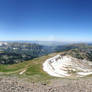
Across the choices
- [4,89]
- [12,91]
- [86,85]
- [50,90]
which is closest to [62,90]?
[50,90]

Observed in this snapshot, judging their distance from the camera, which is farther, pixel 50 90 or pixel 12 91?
pixel 50 90

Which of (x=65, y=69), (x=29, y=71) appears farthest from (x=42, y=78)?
(x=65, y=69)

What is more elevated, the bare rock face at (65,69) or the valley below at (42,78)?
the valley below at (42,78)

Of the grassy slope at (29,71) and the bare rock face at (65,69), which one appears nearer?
the grassy slope at (29,71)

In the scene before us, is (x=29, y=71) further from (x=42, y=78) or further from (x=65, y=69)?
(x=65, y=69)

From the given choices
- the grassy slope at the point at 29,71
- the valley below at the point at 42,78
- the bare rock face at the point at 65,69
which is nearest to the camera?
the valley below at the point at 42,78

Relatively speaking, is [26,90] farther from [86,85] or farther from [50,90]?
[86,85]

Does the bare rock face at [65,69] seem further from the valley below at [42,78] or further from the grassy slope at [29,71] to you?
the grassy slope at [29,71]

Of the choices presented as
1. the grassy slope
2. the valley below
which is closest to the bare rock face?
the valley below

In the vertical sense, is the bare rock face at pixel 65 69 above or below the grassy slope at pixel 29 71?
below

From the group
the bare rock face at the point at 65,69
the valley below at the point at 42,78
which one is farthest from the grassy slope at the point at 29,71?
the bare rock face at the point at 65,69

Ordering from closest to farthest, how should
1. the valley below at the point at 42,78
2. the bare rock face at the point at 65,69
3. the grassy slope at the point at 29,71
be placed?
the valley below at the point at 42,78
the grassy slope at the point at 29,71
the bare rock face at the point at 65,69
